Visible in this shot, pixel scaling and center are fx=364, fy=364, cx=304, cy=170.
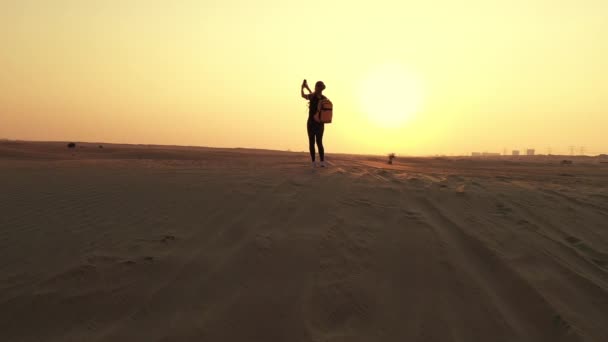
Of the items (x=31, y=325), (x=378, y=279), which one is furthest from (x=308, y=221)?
(x=31, y=325)

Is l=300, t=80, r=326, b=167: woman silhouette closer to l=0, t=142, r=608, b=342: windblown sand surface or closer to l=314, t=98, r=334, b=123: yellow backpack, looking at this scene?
l=314, t=98, r=334, b=123: yellow backpack

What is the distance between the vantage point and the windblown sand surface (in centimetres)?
260

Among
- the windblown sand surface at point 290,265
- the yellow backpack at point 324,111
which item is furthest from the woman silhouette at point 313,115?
the windblown sand surface at point 290,265

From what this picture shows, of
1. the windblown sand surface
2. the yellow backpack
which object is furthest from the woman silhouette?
the windblown sand surface

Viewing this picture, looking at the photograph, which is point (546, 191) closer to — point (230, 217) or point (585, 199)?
point (585, 199)

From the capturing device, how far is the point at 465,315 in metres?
2.74

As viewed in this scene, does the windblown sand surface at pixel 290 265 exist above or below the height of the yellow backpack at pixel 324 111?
below

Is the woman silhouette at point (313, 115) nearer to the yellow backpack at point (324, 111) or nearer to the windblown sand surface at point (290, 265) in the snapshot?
the yellow backpack at point (324, 111)

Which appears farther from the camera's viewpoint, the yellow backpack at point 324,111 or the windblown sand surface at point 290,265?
the yellow backpack at point 324,111

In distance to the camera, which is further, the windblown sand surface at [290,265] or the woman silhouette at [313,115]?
the woman silhouette at [313,115]

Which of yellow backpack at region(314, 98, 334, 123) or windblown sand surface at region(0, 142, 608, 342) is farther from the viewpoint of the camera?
yellow backpack at region(314, 98, 334, 123)

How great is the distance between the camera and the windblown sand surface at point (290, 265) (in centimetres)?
260

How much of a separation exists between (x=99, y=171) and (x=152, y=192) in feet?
7.38

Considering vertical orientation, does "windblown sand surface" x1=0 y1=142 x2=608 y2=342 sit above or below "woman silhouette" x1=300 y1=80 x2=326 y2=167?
below
